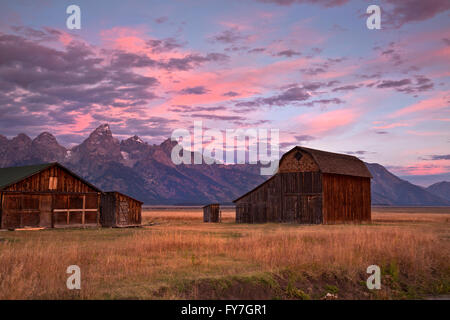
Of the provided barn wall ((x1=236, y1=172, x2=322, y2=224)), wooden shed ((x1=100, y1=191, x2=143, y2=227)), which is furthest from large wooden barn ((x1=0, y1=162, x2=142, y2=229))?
barn wall ((x1=236, y1=172, x2=322, y2=224))

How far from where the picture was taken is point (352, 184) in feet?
180

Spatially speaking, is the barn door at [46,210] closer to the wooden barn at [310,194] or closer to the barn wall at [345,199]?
the wooden barn at [310,194]

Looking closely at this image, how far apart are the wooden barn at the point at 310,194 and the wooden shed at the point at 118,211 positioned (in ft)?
50.3

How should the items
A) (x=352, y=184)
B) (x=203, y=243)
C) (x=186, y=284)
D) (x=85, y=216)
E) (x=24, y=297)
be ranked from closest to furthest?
(x=24, y=297), (x=186, y=284), (x=203, y=243), (x=85, y=216), (x=352, y=184)

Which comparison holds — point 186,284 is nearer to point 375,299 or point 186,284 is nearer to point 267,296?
point 267,296

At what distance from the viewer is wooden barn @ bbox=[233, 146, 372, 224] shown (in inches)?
1964

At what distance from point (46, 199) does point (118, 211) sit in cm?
730

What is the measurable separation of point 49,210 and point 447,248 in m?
33.8

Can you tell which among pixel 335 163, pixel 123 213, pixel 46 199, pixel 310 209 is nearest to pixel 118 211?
pixel 123 213

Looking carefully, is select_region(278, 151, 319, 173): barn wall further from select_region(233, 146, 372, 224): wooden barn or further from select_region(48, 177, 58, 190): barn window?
select_region(48, 177, 58, 190): barn window

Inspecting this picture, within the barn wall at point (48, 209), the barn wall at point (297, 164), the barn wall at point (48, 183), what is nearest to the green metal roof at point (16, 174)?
the barn wall at point (48, 183)

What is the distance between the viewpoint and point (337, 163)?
5416cm

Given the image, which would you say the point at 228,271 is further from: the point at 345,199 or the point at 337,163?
the point at 337,163
